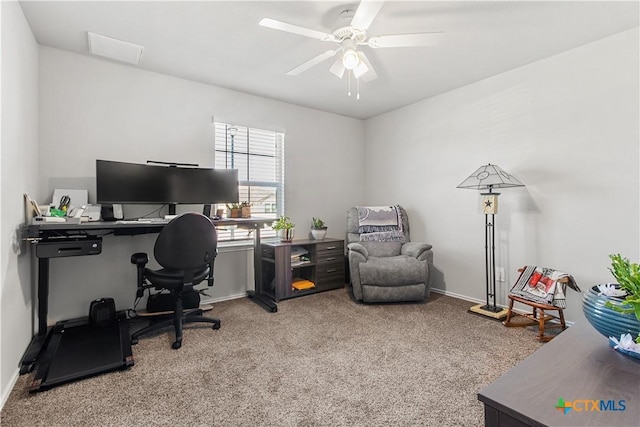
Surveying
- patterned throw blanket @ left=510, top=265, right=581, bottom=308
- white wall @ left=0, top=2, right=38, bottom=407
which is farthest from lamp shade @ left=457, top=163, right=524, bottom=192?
white wall @ left=0, top=2, right=38, bottom=407

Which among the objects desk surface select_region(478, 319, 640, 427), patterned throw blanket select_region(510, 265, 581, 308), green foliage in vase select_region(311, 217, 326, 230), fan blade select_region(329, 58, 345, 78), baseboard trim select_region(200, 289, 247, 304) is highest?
fan blade select_region(329, 58, 345, 78)

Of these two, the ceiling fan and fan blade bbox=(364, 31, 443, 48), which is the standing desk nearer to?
the ceiling fan

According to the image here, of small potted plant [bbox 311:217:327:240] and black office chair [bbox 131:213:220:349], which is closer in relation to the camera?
black office chair [bbox 131:213:220:349]

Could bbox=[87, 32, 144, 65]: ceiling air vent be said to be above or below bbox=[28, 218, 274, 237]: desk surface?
above

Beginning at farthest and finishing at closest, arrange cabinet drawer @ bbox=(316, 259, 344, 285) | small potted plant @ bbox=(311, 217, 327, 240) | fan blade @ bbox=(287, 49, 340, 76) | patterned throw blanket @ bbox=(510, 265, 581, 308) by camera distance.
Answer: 1. small potted plant @ bbox=(311, 217, 327, 240)
2. cabinet drawer @ bbox=(316, 259, 344, 285)
3. patterned throw blanket @ bbox=(510, 265, 581, 308)
4. fan blade @ bbox=(287, 49, 340, 76)

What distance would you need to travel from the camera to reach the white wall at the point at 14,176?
1.75m

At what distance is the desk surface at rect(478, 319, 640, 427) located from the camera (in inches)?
29.2

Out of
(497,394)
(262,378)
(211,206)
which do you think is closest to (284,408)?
(262,378)

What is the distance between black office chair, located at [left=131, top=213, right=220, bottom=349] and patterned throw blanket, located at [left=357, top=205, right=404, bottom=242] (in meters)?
2.01

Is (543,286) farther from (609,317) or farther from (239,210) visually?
(239,210)

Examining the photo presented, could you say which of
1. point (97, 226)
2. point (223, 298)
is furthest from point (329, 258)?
point (97, 226)

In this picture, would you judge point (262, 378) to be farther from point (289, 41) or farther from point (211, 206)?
point (289, 41)

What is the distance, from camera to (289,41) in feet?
8.32

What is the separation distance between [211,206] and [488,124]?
316 cm
